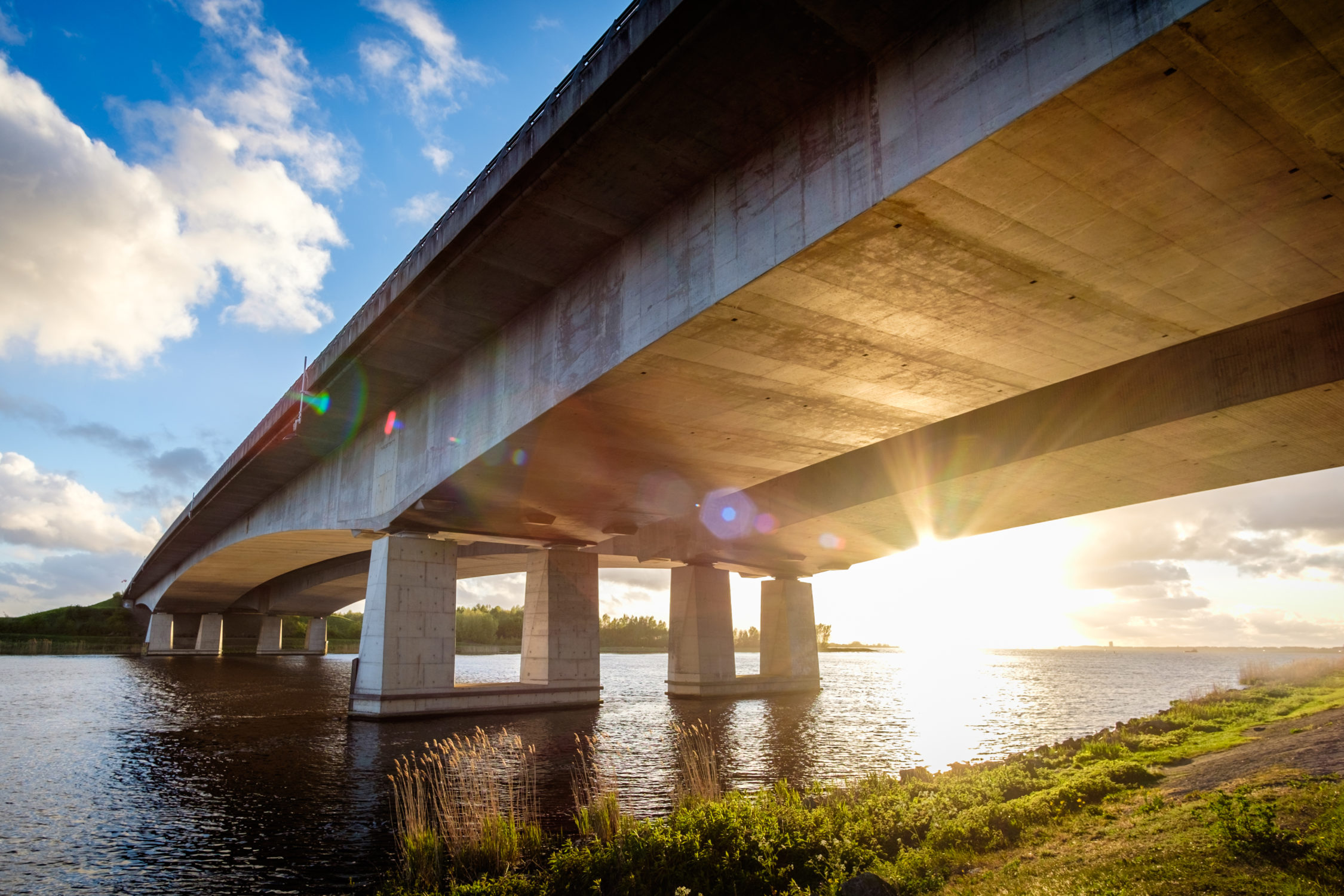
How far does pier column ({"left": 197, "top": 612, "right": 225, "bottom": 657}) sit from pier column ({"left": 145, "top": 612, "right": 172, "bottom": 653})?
2918 mm

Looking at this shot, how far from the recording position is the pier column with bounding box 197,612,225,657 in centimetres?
8819

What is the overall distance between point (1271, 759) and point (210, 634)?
3935 inches

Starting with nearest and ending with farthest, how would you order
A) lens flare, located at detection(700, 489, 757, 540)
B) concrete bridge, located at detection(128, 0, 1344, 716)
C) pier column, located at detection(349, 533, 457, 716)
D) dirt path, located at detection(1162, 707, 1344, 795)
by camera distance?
1. concrete bridge, located at detection(128, 0, 1344, 716)
2. dirt path, located at detection(1162, 707, 1344, 795)
3. pier column, located at detection(349, 533, 457, 716)
4. lens flare, located at detection(700, 489, 757, 540)

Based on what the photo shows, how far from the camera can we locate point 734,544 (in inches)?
1569

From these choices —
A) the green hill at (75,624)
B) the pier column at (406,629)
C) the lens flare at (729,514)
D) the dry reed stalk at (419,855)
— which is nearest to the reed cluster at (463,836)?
the dry reed stalk at (419,855)

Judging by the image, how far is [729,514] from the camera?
3484 cm

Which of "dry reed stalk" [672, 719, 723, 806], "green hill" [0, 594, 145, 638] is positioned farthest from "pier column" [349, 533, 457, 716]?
"green hill" [0, 594, 145, 638]

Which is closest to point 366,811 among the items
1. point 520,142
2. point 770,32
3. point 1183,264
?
point 520,142

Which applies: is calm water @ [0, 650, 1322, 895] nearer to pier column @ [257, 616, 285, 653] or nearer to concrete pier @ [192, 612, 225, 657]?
concrete pier @ [192, 612, 225, 657]

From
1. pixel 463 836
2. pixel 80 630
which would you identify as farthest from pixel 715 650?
pixel 80 630

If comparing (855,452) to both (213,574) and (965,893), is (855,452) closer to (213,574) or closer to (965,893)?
(965,893)

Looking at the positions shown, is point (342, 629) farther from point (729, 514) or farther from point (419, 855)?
point (419, 855)

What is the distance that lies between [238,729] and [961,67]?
29.1 metres

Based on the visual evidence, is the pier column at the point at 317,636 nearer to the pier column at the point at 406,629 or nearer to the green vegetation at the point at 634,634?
the green vegetation at the point at 634,634
